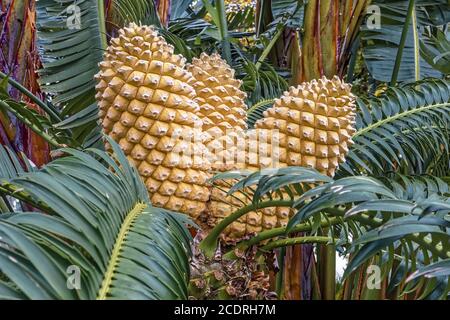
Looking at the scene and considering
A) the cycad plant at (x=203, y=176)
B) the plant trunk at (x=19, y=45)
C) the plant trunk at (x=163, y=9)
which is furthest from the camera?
the plant trunk at (x=163, y=9)

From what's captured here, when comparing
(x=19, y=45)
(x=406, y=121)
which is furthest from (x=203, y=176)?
(x=19, y=45)

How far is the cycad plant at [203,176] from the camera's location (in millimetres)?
773

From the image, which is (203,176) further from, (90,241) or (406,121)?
(406,121)

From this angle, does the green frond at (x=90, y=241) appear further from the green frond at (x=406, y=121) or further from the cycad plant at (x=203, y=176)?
the green frond at (x=406, y=121)

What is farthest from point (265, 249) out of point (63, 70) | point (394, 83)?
point (394, 83)

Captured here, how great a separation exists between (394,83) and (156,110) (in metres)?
1.13

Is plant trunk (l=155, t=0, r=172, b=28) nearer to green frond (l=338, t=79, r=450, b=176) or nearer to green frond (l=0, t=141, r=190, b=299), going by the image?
green frond (l=338, t=79, r=450, b=176)

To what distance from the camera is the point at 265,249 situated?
1.24m

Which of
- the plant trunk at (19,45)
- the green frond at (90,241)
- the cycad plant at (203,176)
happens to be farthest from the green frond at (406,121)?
the plant trunk at (19,45)

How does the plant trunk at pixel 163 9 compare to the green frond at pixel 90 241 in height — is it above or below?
above

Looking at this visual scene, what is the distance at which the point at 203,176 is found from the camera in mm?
1237

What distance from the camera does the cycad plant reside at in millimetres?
773

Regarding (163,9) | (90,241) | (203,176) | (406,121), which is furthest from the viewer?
(163,9)
